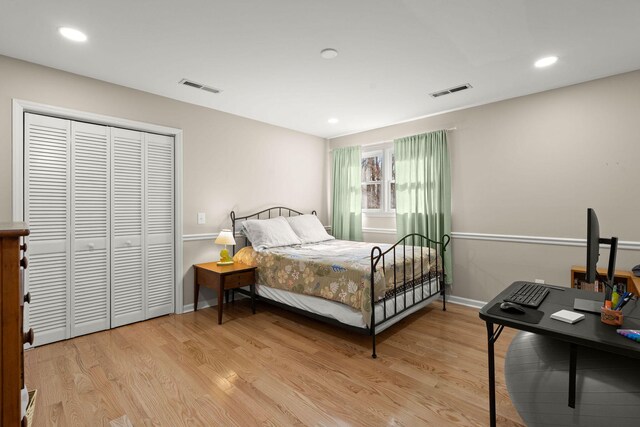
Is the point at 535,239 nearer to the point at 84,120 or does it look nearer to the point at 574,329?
the point at 574,329

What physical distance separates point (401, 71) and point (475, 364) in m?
2.58

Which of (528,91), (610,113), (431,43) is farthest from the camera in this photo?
(528,91)

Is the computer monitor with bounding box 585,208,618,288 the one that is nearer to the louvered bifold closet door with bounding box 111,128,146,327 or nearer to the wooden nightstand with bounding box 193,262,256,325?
the wooden nightstand with bounding box 193,262,256,325

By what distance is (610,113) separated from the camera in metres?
2.94

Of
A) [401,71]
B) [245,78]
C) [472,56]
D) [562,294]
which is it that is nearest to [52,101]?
[245,78]

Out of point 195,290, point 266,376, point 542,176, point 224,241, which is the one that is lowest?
point 266,376

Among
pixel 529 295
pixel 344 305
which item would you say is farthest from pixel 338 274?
pixel 529 295

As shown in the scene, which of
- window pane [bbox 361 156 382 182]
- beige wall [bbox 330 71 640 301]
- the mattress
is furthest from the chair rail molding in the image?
window pane [bbox 361 156 382 182]

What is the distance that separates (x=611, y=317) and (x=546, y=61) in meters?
2.41

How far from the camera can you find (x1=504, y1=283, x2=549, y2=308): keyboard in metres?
1.46

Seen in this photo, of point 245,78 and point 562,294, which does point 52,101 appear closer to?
point 245,78

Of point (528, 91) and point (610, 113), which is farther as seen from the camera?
point (528, 91)

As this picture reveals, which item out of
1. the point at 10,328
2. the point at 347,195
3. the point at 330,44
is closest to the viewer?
the point at 10,328

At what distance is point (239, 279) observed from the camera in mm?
3387
